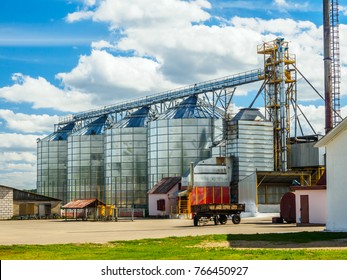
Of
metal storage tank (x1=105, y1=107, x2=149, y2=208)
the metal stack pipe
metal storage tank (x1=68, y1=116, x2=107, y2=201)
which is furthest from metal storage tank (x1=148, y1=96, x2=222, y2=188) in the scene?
the metal stack pipe

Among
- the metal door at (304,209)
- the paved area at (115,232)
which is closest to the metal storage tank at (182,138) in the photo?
the paved area at (115,232)

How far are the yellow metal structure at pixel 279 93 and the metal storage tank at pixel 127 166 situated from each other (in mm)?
20054

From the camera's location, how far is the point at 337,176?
123 feet

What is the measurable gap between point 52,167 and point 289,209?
6360 centimetres

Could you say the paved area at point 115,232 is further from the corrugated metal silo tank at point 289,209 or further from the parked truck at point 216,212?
the corrugated metal silo tank at point 289,209

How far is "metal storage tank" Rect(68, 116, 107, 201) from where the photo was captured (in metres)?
97.8

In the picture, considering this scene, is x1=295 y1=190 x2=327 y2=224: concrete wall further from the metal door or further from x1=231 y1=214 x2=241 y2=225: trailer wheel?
x1=231 y1=214 x2=241 y2=225: trailer wheel

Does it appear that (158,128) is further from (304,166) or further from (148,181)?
(304,166)

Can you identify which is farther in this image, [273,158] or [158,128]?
[158,128]

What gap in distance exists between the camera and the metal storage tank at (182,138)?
81.3 meters

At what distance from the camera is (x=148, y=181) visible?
85500mm

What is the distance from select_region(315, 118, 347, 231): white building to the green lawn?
14.0 ft

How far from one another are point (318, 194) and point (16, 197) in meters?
47.6

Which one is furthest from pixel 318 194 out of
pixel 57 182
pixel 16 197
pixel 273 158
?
pixel 57 182
